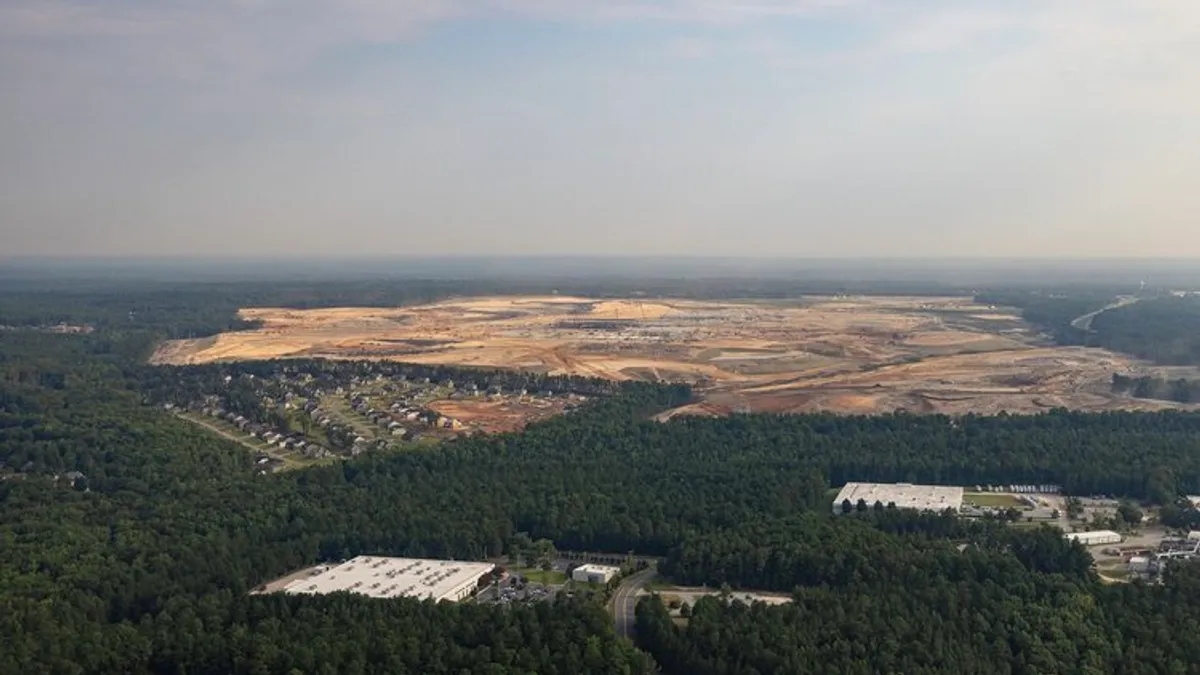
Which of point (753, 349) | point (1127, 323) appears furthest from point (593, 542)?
point (1127, 323)

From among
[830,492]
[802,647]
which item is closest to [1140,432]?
[830,492]

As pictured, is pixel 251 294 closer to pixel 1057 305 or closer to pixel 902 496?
pixel 1057 305

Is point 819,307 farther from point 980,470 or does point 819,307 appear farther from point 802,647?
point 802,647

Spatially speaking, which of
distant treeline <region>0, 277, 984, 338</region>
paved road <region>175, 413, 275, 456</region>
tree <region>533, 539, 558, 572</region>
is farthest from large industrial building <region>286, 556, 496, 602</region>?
distant treeline <region>0, 277, 984, 338</region>

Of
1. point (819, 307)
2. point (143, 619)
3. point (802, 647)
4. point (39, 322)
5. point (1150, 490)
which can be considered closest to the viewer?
point (802, 647)

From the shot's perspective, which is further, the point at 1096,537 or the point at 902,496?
the point at 902,496

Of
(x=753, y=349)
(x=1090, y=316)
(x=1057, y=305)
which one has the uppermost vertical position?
(x=1057, y=305)

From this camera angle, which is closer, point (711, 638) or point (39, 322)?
point (711, 638)
